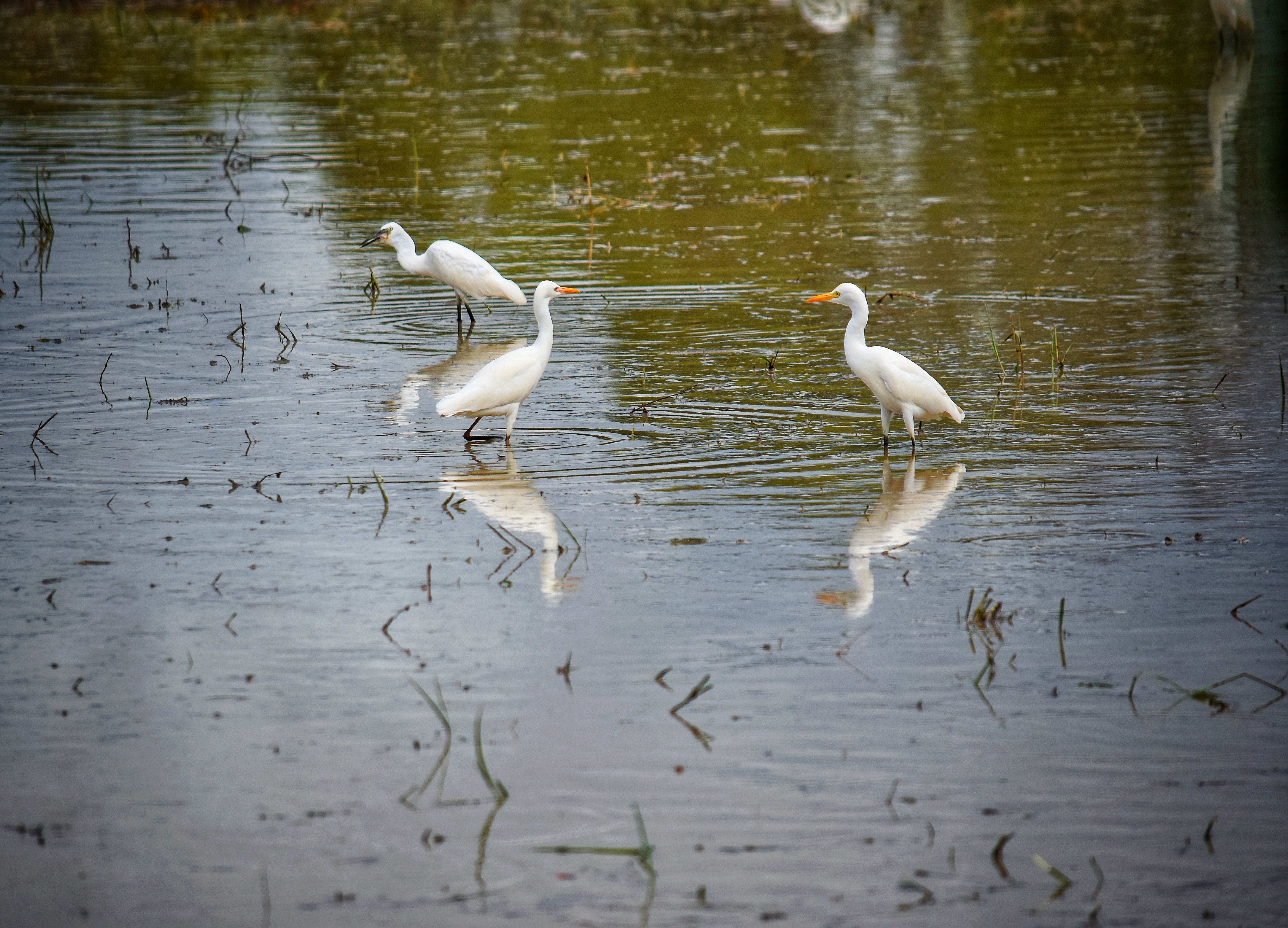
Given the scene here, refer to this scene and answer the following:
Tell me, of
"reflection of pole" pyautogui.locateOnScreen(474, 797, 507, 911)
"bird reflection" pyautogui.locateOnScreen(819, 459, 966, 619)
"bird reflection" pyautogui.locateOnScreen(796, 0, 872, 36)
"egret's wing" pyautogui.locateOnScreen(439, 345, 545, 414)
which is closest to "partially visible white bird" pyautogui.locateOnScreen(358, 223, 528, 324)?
"egret's wing" pyautogui.locateOnScreen(439, 345, 545, 414)

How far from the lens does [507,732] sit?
5.39 metres

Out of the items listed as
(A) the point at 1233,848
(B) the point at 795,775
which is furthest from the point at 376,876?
(A) the point at 1233,848

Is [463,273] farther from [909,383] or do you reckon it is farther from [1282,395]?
[1282,395]

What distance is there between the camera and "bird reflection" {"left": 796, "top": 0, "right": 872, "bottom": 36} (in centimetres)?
3328

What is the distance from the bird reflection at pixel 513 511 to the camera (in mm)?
6855

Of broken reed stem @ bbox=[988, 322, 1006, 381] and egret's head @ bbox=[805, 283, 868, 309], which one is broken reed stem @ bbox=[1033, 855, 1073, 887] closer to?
egret's head @ bbox=[805, 283, 868, 309]

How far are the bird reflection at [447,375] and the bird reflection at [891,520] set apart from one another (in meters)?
3.29

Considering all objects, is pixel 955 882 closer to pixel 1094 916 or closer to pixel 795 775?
pixel 1094 916

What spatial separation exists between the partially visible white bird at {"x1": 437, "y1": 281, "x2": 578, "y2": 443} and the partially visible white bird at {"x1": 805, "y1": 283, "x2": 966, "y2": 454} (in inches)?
70.5

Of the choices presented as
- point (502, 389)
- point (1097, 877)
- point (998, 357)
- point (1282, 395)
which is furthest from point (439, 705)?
point (1282, 395)

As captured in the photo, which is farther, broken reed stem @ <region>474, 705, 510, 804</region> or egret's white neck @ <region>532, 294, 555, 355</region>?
egret's white neck @ <region>532, 294, 555, 355</region>

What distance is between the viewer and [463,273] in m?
11.8

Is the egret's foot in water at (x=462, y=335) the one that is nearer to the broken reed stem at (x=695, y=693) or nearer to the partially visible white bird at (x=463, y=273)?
the partially visible white bird at (x=463, y=273)

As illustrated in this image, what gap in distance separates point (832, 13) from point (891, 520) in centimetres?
2990
